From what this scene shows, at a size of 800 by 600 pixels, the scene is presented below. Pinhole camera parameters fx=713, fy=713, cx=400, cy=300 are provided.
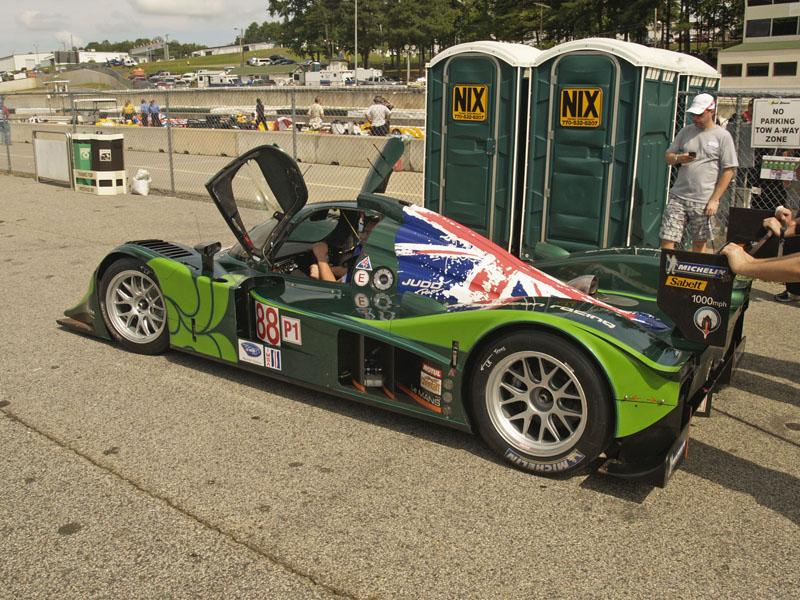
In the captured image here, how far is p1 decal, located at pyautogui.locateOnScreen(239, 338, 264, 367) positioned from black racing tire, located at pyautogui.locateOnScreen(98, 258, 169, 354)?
31.5 inches

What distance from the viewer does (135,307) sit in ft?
17.8

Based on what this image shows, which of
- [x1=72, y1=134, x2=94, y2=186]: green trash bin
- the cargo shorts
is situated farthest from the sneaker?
[x1=72, y1=134, x2=94, y2=186]: green trash bin

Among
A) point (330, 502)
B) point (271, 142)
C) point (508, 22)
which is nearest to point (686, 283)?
point (330, 502)

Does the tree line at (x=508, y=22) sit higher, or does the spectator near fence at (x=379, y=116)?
the tree line at (x=508, y=22)

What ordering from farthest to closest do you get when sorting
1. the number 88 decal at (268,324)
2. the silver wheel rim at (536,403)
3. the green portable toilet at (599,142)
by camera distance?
the green portable toilet at (599,142) → the number 88 decal at (268,324) → the silver wheel rim at (536,403)

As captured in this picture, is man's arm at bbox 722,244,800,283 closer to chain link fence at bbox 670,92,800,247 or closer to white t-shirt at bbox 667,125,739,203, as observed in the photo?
white t-shirt at bbox 667,125,739,203

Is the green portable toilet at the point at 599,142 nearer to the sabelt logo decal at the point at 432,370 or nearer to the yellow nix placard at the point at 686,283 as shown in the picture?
the yellow nix placard at the point at 686,283

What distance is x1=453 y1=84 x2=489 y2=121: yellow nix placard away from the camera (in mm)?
8742

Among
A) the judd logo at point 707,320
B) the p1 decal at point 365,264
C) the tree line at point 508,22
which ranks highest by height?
the tree line at point 508,22

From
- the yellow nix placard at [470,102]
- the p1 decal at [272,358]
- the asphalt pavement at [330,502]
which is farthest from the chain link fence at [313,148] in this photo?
the p1 decal at [272,358]

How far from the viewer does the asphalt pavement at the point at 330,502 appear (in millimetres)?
2889

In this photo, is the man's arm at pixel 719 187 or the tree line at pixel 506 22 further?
the tree line at pixel 506 22

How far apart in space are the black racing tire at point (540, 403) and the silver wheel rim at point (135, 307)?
2.66 meters

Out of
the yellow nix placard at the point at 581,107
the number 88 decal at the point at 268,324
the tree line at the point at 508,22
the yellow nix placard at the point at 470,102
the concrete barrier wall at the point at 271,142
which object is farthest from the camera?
the tree line at the point at 508,22
